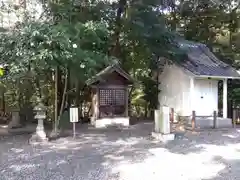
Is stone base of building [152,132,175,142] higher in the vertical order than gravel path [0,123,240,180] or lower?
higher

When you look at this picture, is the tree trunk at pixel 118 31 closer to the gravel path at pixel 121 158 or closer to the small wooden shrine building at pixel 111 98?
the small wooden shrine building at pixel 111 98

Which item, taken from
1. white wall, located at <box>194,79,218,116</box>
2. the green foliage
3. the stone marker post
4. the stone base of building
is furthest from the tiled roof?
the green foliage

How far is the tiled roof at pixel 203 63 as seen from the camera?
15.0 metres

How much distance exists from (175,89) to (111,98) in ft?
12.6

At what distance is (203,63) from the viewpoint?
52.0 ft

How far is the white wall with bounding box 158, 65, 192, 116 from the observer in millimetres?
15695

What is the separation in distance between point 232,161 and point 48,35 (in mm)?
6483

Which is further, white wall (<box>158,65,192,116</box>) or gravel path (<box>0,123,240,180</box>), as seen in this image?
white wall (<box>158,65,192,116</box>)

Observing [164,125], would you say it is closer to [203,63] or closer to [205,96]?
[205,96]

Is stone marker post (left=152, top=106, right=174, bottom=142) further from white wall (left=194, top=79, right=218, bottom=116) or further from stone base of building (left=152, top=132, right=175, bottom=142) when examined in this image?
white wall (left=194, top=79, right=218, bottom=116)

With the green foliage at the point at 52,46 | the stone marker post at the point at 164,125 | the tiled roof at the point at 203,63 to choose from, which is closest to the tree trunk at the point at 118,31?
the tiled roof at the point at 203,63

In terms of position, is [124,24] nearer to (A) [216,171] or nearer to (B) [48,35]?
(B) [48,35]

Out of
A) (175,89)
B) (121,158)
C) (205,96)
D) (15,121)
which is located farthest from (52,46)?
(205,96)

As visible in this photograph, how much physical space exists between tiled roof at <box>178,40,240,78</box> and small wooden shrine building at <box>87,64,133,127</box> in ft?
10.8
